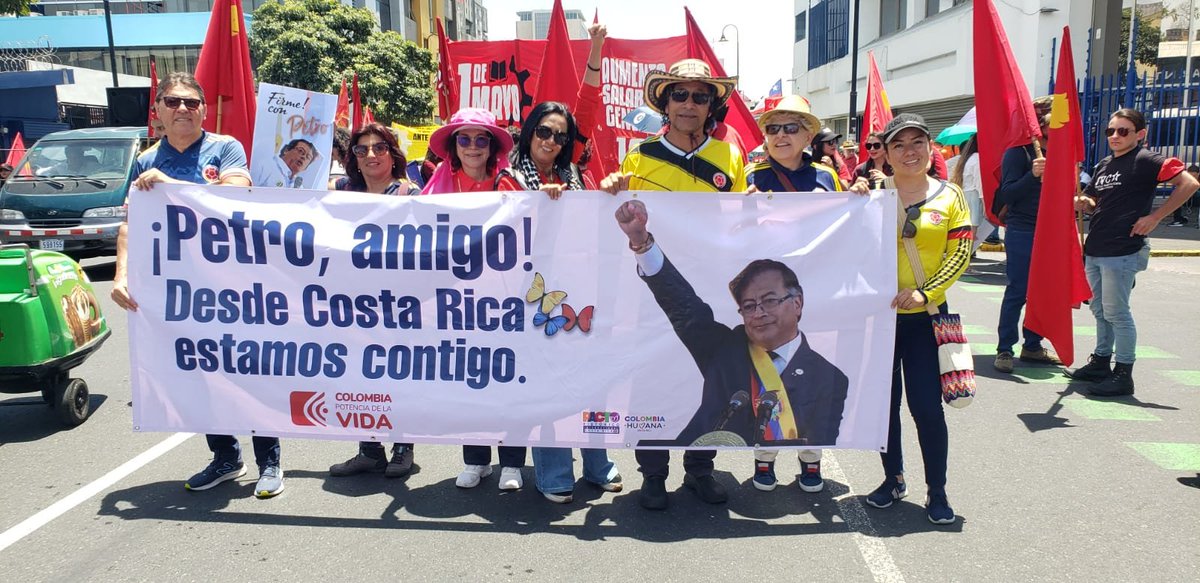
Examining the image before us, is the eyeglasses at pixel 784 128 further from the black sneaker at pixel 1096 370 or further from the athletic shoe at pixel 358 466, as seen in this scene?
the black sneaker at pixel 1096 370

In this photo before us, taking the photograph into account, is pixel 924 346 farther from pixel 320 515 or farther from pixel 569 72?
pixel 569 72

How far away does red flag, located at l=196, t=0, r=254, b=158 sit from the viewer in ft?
21.0

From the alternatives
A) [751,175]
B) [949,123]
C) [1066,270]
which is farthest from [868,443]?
[949,123]

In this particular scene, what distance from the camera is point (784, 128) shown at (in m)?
4.07

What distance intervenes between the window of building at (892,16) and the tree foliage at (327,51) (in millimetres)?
18942

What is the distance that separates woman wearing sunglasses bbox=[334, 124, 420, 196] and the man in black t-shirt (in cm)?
466

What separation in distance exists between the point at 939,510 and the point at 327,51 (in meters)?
29.9

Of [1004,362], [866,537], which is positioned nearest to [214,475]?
[866,537]

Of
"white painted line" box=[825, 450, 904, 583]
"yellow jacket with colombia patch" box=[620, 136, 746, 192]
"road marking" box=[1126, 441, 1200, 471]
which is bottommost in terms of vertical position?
"road marking" box=[1126, 441, 1200, 471]

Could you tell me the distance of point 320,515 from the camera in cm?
411

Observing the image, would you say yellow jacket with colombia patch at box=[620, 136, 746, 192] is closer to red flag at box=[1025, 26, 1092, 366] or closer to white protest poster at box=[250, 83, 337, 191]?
red flag at box=[1025, 26, 1092, 366]

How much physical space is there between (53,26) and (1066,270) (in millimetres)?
49577

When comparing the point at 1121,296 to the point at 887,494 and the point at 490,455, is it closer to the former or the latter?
the point at 887,494

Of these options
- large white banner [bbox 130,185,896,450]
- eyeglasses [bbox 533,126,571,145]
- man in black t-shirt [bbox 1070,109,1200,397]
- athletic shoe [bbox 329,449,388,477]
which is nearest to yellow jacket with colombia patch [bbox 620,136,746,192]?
large white banner [bbox 130,185,896,450]
